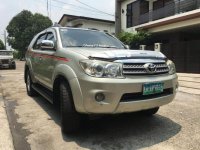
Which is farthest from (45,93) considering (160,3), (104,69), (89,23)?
(89,23)

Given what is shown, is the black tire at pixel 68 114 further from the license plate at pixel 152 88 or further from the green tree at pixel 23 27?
the green tree at pixel 23 27

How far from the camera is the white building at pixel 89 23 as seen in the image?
108 ft

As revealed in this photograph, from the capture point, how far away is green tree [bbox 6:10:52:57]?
5169 cm

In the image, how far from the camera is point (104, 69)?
3.71 m

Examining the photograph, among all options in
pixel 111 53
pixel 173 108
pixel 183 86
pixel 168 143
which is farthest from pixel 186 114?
pixel 183 86

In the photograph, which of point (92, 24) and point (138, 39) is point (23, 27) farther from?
point (138, 39)

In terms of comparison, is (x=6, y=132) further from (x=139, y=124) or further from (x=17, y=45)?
(x=17, y=45)

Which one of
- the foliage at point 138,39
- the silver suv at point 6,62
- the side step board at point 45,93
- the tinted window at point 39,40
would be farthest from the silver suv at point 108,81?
the silver suv at point 6,62

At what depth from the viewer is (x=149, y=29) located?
732 inches

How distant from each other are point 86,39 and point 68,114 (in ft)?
6.03

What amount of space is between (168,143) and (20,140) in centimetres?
218

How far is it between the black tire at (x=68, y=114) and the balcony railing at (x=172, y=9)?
13.9 meters

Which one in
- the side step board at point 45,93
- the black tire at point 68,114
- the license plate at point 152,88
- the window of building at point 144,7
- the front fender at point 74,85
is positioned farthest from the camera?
the window of building at point 144,7

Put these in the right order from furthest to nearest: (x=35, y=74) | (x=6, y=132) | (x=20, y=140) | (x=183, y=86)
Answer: (x=183, y=86) → (x=35, y=74) → (x=6, y=132) → (x=20, y=140)
